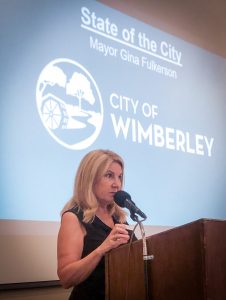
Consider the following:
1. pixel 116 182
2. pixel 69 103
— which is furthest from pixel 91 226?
pixel 69 103

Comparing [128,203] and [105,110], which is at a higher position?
[105,110]

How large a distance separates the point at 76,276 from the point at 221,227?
87 cm

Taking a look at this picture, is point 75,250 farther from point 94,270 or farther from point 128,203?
point 128,203

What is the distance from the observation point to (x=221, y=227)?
4.17ft

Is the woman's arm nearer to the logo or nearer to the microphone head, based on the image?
the microphone head

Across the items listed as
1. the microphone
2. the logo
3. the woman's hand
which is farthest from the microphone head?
Result: the logo

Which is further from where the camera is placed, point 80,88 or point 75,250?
point 80,88

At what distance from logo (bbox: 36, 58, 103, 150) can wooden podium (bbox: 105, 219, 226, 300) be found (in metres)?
0.80

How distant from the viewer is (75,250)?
1982mm

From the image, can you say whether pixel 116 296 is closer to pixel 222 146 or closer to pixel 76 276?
pixel 76 276

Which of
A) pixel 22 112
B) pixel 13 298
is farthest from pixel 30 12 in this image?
pixel 13 298

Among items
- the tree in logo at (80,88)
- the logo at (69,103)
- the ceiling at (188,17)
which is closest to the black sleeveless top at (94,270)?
the logo at (69,103)

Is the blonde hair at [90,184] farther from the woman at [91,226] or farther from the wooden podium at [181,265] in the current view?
the wooden podium at [181,265]

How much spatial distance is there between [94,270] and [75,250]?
0.12 meters
